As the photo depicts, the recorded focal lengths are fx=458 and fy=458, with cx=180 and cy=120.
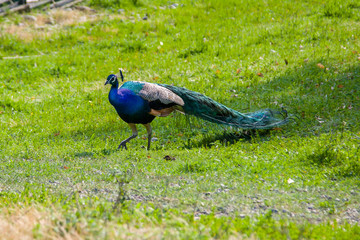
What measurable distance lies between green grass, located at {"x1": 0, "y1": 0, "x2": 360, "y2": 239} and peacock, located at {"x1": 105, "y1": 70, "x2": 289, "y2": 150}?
25cm

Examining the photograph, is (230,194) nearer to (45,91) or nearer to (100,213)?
(100,213)

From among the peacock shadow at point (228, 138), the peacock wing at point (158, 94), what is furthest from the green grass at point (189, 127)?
the peacock wing at point (158, 94)

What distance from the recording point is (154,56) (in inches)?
528

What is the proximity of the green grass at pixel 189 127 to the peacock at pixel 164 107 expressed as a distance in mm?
252

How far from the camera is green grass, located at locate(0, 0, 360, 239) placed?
4828mm

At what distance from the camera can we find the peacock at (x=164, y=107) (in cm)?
788

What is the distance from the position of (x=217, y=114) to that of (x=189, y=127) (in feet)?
2.43

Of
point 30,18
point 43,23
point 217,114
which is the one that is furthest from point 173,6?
point 217,114

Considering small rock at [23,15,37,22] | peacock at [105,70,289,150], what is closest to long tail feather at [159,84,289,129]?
peacock at [105,70,289,150]

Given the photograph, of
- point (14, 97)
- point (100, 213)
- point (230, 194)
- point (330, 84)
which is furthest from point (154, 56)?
point (100, 213)

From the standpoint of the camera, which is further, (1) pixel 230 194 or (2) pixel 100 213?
(1) pixel 230 194

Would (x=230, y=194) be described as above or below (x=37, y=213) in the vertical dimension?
below

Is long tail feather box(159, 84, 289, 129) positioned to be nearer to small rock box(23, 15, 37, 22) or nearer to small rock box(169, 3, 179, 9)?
small rock box(169, 3, 179, 9)

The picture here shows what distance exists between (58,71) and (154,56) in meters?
2.77
